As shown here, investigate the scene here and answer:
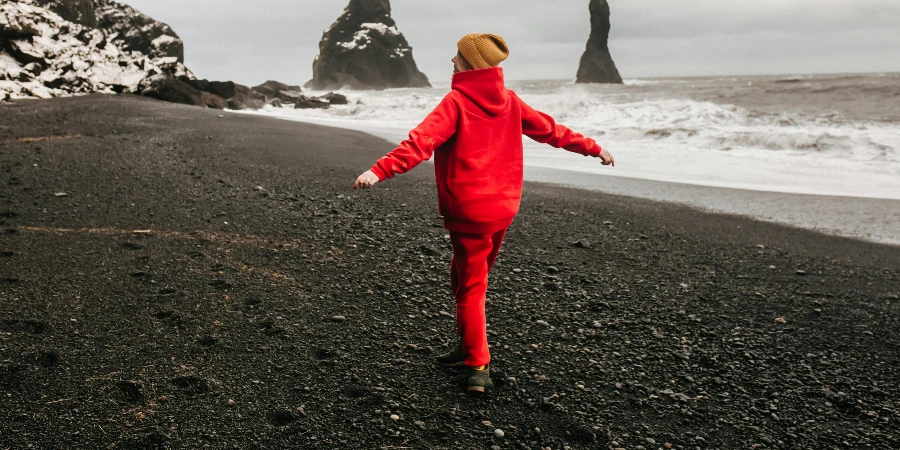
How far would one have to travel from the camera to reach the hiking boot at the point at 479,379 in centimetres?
304

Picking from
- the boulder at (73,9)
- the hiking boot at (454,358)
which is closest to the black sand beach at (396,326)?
the hiking boot at (454,358)

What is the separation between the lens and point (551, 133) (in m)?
3.35

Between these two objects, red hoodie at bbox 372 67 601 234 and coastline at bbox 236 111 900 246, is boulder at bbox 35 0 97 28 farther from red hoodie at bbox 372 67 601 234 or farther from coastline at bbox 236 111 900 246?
red hoodie at bbox 372 67 601 234

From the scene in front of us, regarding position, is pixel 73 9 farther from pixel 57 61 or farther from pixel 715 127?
pixel 715 127

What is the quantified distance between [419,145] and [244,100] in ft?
94.0

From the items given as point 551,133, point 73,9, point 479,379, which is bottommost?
point 479,379

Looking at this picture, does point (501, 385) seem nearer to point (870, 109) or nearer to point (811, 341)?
point (811, 341)

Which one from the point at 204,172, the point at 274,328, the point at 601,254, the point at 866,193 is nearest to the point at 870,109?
the point at 866,193

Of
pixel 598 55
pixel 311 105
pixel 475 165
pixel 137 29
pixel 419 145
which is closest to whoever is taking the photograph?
pixel 419 145

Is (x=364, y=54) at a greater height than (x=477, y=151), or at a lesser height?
greater

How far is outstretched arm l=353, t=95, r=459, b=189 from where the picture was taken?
2756mm

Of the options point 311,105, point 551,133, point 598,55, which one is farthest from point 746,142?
point 598,55

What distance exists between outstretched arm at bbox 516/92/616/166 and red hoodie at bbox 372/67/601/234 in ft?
0.35

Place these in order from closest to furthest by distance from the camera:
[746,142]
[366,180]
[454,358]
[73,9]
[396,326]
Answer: [366,180] < [454,358] < [396,326] < [746,142] < [73,9]
